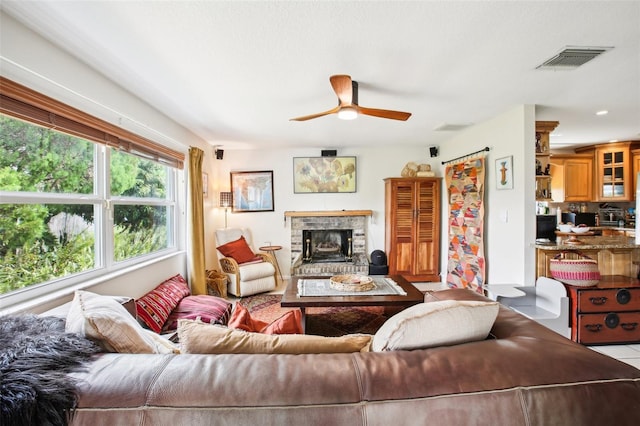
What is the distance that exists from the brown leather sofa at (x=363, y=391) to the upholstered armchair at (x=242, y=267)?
305 centimetres

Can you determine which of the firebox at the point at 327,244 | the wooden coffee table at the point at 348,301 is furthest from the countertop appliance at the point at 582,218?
the wooden coffee table at the point at 348,301

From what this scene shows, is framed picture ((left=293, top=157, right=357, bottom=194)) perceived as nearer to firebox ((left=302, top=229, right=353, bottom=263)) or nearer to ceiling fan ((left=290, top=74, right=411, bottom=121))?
firebox ((left=302, top=229, right=353, bottom=263))

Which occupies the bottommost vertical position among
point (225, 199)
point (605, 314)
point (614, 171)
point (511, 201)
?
point (605, 314)

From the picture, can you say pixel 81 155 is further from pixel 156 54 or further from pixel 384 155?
pixel 384 155

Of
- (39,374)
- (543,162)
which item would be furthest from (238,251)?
(543,162)

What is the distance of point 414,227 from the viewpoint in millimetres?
4555

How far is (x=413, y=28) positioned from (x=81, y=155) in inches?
97.5

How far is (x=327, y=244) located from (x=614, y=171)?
5.01 metres

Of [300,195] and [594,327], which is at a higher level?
[300,195]

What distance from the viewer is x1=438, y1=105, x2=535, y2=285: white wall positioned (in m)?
2.83

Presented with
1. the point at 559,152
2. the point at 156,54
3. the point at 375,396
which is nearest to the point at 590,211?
the point at 559,152

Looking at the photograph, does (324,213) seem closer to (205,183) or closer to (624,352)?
(205,183)

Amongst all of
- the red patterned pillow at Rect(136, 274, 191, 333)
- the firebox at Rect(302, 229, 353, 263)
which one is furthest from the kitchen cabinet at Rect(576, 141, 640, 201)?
the red patterned pillow at Rect(136, 274, 191, 333)

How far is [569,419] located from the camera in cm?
72
